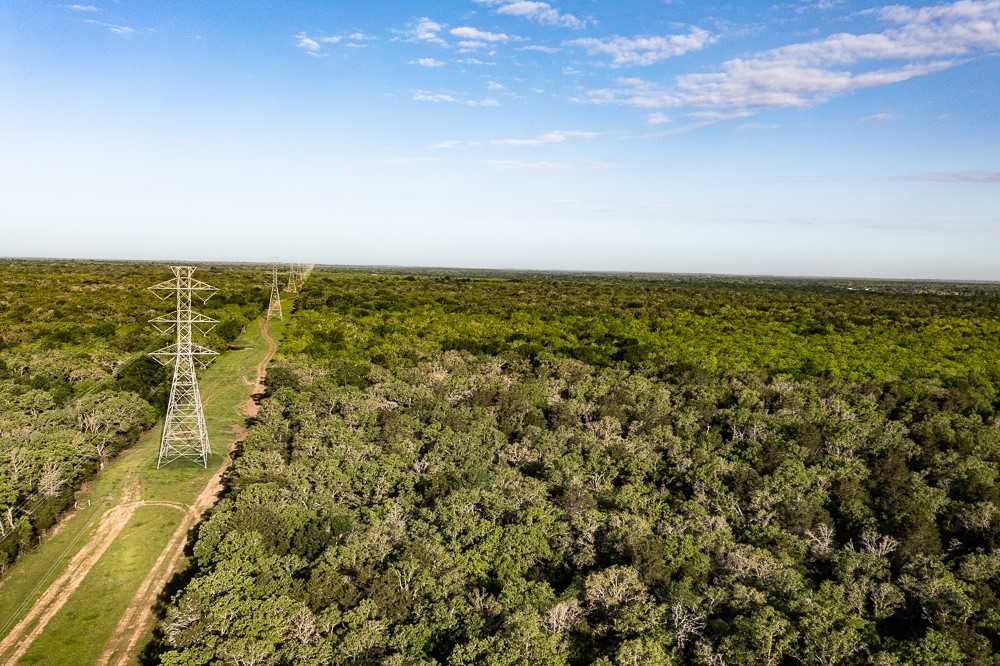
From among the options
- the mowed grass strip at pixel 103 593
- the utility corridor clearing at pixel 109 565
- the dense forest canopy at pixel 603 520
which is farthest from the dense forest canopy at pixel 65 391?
the dense forest canopy at pixel 603 520

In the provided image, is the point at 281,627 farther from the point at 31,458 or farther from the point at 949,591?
the point at 949,591

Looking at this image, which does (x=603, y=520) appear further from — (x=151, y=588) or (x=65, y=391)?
(x=65, y=391)

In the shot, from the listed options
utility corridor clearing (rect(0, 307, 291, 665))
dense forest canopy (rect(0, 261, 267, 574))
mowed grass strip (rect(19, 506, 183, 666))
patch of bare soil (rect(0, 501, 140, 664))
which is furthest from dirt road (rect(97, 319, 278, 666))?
dense forest canopy (rect(0, 261, 267, 574))

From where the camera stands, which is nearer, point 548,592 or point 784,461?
point 548,592

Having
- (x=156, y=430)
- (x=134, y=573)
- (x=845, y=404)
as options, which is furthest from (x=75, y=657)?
(x=845, y=404)

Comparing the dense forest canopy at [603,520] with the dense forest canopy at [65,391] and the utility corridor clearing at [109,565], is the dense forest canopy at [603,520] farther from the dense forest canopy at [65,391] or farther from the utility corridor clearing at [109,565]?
the dense forest canopy at [65,391]

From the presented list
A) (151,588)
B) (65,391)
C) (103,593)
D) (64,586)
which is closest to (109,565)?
(64,586)
